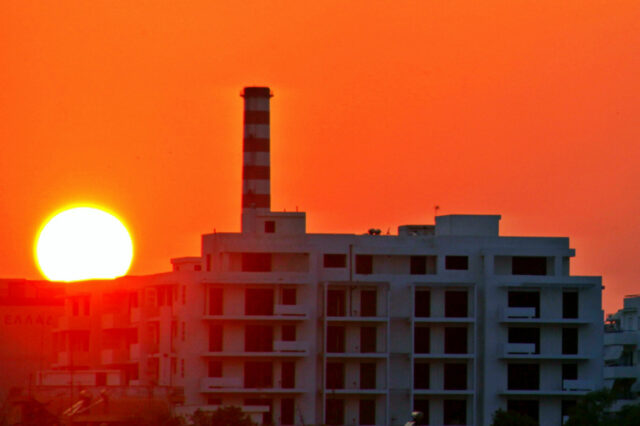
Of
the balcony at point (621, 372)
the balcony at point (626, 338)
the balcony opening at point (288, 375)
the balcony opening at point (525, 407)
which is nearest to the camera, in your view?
the balcony opening at point (288, 375)

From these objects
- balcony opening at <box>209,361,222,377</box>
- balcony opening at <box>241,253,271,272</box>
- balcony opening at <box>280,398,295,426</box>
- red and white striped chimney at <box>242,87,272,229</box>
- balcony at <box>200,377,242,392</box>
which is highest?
red and white striped chimney at <box>242,87,272,229</box>

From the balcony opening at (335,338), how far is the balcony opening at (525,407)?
9.78 metres

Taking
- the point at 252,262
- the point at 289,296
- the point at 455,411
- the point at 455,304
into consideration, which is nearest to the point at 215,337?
the point at 289,296

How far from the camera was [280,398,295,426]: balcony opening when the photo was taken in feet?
328

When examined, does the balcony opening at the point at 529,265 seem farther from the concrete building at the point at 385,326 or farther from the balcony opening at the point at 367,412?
the balcony opening at the point at 367,412

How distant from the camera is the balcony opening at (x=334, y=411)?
101 meters

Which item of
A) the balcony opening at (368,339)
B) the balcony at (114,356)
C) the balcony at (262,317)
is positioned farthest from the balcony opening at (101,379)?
the balcony opening at (368,339)

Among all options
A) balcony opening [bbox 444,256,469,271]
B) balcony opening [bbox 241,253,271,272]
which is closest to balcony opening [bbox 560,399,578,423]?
balcony opening [bbox 444,256,469,271]

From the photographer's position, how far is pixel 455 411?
102 m

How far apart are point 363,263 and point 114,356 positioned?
1691 centimetres

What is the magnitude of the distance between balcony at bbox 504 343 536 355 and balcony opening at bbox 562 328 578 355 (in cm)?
178

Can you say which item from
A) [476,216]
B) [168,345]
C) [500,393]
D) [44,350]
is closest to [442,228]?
[476,216]

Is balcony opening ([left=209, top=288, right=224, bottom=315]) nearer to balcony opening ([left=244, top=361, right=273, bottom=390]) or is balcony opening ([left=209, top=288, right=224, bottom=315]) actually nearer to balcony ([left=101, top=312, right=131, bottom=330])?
balcony opening ([left=244, top=361, right=273, bottom=390])

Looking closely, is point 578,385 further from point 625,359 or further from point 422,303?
point 625,359
